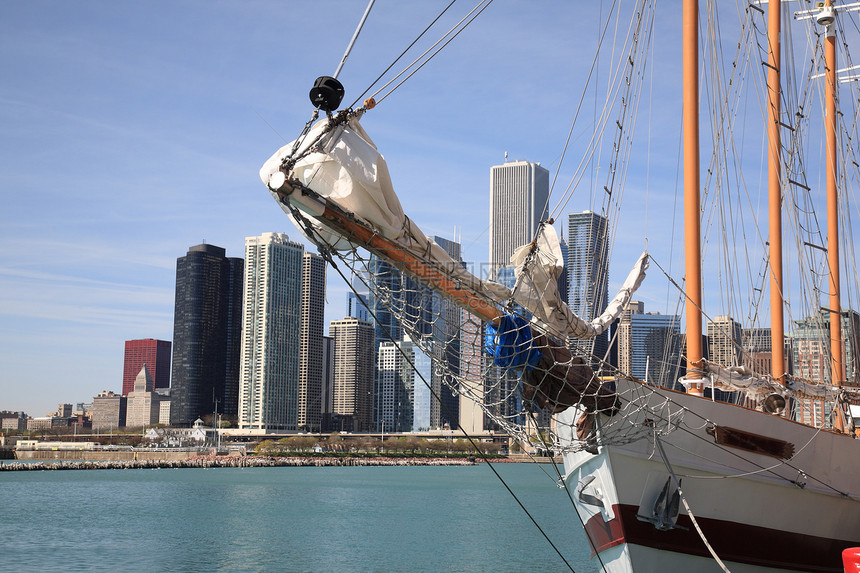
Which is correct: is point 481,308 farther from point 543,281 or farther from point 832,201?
point 832,201

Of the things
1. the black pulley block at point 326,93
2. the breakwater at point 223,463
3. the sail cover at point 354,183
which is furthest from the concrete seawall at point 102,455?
the black pulley block at point 326,93

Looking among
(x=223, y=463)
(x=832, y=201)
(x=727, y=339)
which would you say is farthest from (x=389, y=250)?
(x=223, y=463)

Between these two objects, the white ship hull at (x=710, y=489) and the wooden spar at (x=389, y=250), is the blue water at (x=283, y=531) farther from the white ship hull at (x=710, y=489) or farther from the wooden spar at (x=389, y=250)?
the wooden spar at (x=389, y=250)

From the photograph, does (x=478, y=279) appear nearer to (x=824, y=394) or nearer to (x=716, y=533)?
(x=716, y=533)

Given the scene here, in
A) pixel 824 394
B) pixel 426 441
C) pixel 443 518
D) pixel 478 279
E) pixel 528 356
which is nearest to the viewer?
pixel 478 279

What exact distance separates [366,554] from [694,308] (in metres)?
19.2

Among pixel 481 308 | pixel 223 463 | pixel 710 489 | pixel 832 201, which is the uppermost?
pixel 832 201

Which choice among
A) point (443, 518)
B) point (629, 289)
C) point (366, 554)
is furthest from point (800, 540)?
point (443, 518)

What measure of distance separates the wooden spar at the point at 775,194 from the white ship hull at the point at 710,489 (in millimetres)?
4203

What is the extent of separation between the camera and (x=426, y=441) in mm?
173250

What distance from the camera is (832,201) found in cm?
2603

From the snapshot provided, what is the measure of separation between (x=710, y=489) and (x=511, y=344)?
481 cm

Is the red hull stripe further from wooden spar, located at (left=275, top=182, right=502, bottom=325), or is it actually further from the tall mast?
wooden spar, located at (left=275, top=182, right=502, bottom=325)

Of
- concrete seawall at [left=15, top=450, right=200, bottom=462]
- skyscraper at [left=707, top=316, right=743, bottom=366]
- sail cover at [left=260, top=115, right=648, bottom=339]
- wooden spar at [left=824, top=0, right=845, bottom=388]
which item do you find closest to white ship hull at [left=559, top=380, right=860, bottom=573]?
skyscraper at [left=707, top=316, right=743, bottom=366]
